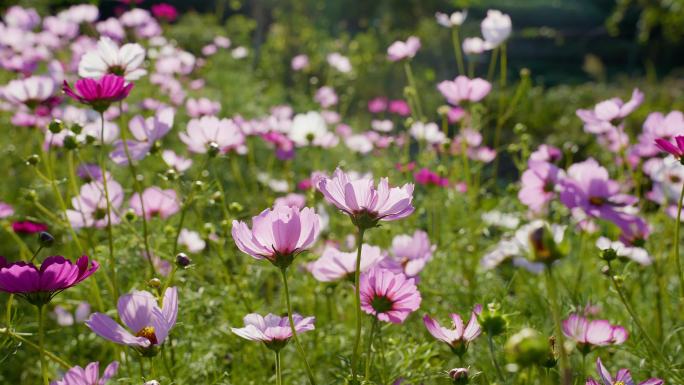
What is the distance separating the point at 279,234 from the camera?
2.18 ft

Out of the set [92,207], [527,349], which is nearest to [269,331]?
[527,349]

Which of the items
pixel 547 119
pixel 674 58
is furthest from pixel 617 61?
pixel 547 119

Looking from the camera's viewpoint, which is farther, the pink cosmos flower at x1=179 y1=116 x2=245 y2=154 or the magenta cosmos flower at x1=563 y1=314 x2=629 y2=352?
the pink cosmos flower at x1=179 y1=116 x2=245 y2=154

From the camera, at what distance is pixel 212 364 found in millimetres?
1041

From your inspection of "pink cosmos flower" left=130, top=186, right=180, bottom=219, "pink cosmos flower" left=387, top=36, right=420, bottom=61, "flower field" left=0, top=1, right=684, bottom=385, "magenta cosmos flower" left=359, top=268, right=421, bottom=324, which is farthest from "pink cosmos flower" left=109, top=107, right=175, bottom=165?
"pink cosmos flower" left=387, top=36, right=420, bottom=61

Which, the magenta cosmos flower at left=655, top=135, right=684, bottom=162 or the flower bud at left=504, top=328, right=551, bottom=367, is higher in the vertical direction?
the flower bud at left=504, top=328, right=551, bottom=367

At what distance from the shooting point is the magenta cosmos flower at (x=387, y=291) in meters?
0.77

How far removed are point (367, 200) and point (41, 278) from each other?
0.35 meters

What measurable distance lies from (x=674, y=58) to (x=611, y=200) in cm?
1266

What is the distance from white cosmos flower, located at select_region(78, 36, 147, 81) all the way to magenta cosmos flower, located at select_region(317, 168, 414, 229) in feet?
1.84

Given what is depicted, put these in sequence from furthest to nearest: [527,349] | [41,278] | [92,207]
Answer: [92,207] → [41,278] → [527,349]

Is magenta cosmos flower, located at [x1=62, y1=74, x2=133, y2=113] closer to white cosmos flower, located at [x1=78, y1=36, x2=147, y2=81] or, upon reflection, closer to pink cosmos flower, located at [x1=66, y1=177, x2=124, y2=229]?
white cosmos flower, located at [x1=78, y1=36, x2=147, y2=81]

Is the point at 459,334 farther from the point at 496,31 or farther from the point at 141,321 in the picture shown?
the point at 496,31

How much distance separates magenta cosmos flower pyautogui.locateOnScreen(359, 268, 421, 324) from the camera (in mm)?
771
